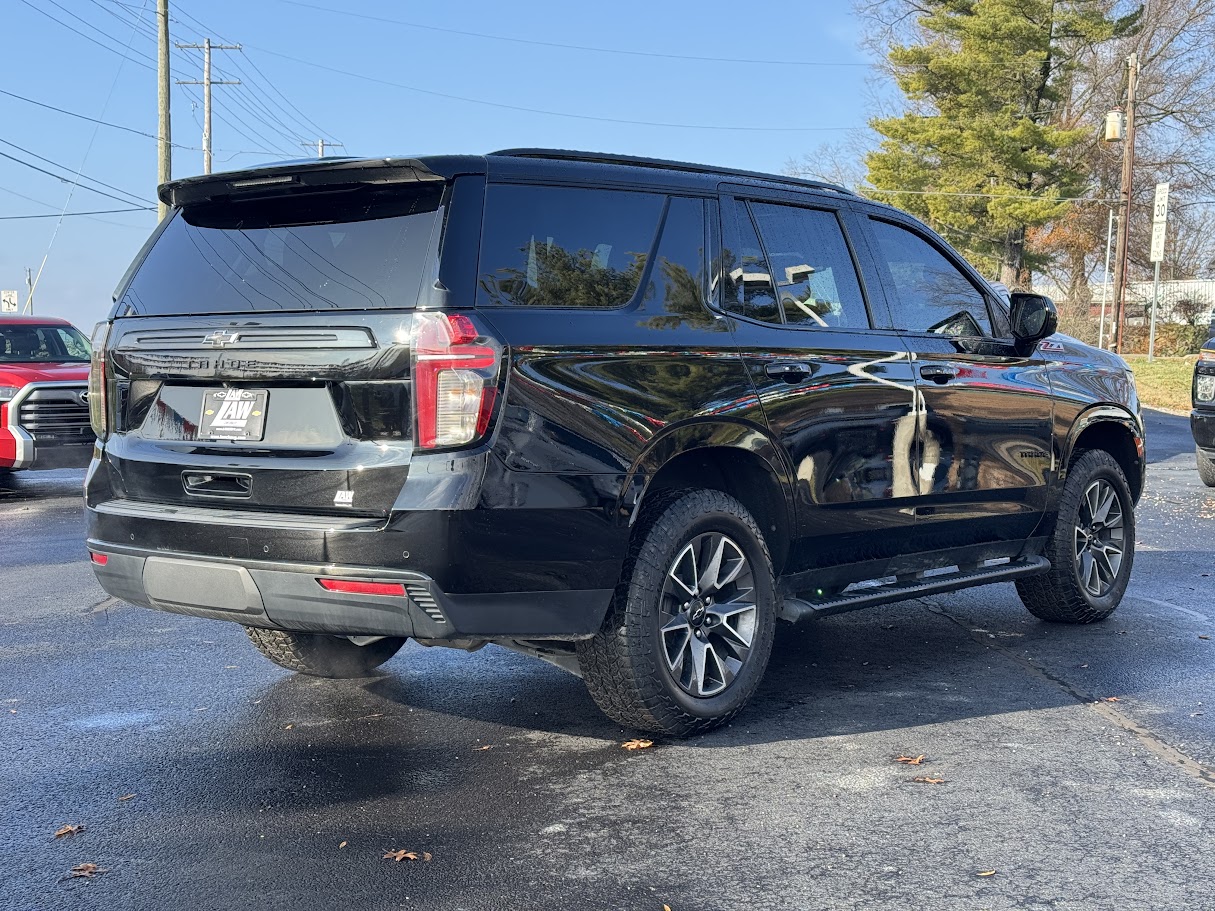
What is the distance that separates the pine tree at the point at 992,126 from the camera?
42125mm

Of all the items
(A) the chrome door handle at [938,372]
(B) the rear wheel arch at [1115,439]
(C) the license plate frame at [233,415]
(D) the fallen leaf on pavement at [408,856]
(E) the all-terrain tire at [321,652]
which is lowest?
(D) the fallen leaf on pavement at [408,856]

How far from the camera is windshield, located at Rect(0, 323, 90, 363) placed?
13.8 metres

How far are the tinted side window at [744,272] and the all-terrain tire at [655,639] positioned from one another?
72cm

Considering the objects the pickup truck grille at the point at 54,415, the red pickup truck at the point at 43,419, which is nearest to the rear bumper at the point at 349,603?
the red pickup truck at the point at 43,419

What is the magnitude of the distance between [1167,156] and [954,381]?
A: 5388 centimetres

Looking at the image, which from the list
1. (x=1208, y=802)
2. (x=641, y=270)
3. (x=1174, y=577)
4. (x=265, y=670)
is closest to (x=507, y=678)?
(x=265, y=670)

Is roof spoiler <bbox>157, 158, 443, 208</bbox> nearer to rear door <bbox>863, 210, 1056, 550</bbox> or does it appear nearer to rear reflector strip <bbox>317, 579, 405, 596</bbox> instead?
rear reflector strip <bbox>317, 579, 405, 596</bbox>

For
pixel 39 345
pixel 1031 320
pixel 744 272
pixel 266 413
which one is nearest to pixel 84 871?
pixel 266 413

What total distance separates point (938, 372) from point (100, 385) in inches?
130

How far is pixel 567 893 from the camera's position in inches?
133

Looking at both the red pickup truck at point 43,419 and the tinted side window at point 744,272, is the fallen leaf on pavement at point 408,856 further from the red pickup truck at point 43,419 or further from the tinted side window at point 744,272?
the red pickup truck at point 43,419

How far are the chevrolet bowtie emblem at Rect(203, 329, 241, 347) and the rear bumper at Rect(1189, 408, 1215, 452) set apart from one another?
10.1m

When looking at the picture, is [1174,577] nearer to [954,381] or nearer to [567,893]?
[954,381]

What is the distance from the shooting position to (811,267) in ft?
17.6
